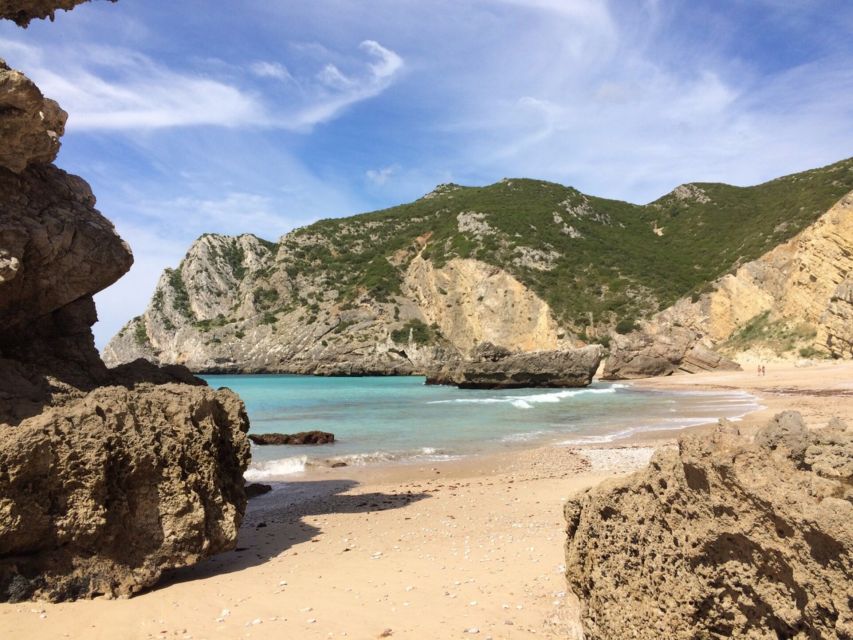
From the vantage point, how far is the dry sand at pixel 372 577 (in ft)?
15.6

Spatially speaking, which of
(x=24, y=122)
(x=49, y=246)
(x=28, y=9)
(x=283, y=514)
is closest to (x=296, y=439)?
(x=283, y=514)

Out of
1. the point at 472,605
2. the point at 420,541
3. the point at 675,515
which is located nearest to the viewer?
the point at 675,515

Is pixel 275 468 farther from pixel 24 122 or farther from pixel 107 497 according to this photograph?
pixel 24 122

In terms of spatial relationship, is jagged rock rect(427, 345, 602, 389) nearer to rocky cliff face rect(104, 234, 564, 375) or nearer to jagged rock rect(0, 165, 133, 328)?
rocky cliff face rect(104, 234, 564, 375)

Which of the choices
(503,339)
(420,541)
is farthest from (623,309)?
(420,541)

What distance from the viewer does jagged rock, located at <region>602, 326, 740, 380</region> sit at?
162 feet

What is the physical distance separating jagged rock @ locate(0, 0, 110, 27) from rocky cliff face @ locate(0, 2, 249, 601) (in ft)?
0.07

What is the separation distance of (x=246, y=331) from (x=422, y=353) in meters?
28.1

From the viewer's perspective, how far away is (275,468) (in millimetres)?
14703

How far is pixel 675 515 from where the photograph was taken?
3512mm

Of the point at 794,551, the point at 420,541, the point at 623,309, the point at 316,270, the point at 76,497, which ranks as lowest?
the point at 420,541

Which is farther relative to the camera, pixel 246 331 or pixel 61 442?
pixel 246 331

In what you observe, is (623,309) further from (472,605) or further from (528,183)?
(472,605)

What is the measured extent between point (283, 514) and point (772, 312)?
2026 inches
